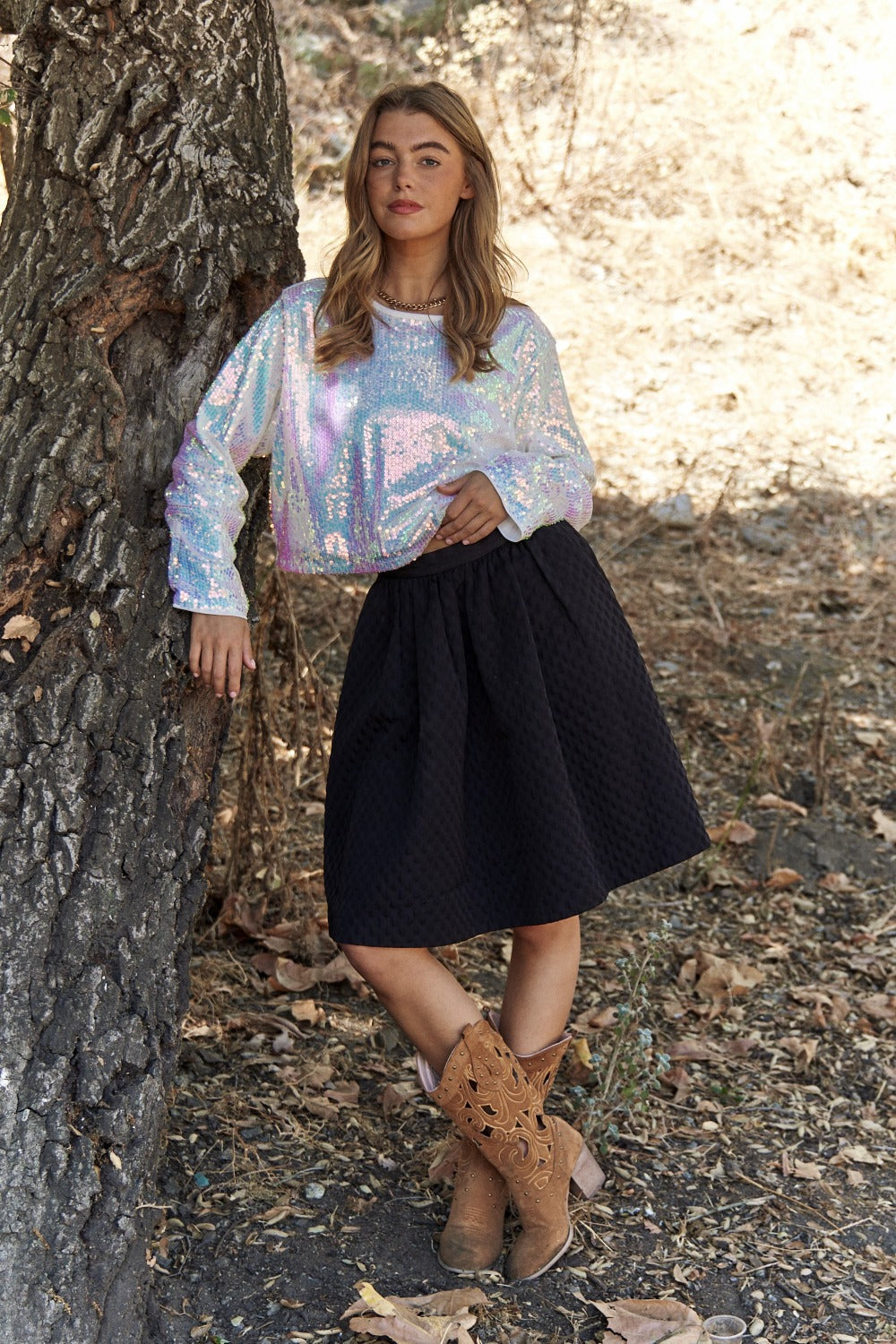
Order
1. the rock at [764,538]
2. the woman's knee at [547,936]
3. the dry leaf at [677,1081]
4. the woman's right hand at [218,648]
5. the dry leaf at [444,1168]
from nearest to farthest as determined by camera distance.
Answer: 1. the woman's right hand at [218,648]
2. the woman's knee at [547,936]
3. the dry leaf at [444,1168]
4. the dry leaf at [677,1081]
5. the rock at [764,538]

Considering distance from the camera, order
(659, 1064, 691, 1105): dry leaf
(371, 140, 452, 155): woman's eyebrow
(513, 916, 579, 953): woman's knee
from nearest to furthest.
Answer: (371, 140, 452, 155): woman's eyebrow
(513, 916, 579, 953): woman's knee
(659, 1064, 691, 1105): dry leaf

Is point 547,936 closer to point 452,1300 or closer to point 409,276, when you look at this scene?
point 452,1300

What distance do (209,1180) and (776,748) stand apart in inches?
90.6

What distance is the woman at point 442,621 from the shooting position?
220 cm

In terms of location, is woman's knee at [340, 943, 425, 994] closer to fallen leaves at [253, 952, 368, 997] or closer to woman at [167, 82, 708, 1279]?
woman at [167, 82, 708, 1279]

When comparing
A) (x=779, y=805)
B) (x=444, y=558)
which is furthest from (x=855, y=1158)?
(x=444, y=558)

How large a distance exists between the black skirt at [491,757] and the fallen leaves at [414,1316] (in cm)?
56

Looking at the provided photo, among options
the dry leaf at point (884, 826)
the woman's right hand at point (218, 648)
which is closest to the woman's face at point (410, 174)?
the woman's right hand at point (218, 648)

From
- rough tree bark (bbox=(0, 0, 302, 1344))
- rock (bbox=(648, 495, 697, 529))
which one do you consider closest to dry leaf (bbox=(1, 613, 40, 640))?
rough tree bark (bbox=(0, 0, 302, 1344))

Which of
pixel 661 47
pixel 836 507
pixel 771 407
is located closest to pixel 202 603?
pixel 836 507

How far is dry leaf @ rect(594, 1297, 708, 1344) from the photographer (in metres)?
2.13

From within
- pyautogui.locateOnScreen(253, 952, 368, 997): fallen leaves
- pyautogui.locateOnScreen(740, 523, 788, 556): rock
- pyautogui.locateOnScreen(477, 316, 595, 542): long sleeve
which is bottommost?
pyautogui.locateOnScreen(253, 952, 368, 997): fallen leaves

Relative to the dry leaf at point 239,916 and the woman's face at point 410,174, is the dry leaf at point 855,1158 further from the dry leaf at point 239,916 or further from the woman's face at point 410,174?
the woman's face at point 410,174

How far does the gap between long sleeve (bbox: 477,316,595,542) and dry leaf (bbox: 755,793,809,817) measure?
1688mm
